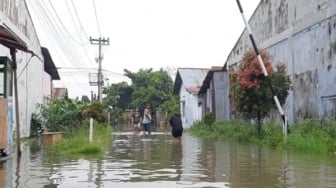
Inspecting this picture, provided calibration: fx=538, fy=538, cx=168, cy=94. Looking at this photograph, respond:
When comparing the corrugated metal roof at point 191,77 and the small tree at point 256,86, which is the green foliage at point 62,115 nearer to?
the small tree at point 256,86

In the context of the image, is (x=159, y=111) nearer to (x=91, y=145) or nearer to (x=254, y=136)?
(x=254, y=136)

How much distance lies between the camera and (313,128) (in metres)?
19.3

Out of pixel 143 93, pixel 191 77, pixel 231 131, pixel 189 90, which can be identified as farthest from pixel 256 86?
pixel 143 93

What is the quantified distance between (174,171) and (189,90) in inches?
1621

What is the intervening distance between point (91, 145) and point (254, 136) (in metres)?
8.37

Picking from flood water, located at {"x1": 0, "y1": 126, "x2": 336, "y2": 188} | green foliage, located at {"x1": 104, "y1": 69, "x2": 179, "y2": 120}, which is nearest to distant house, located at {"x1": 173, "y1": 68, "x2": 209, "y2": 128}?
green foliage, located at {"x1": 104, "y1": 69, "x2": 179, "y2": 120}

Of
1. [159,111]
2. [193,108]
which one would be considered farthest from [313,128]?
[159,111]

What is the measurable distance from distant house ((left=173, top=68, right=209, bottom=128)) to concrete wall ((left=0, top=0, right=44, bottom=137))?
19877mm

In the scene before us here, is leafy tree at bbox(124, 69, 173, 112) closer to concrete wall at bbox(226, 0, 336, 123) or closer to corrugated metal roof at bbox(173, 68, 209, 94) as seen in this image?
corrugated metal roof at bbox(173, 68, 209, 94)

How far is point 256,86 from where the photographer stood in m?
21.4

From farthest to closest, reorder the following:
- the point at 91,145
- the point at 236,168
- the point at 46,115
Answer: the point at 46,115 → the point at 91,145 → the point at 236,168

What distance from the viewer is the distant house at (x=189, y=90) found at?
171ft

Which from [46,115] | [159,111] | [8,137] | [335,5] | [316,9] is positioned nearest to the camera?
[8,137]

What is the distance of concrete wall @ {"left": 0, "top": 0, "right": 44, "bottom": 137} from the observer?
74.7 feet
